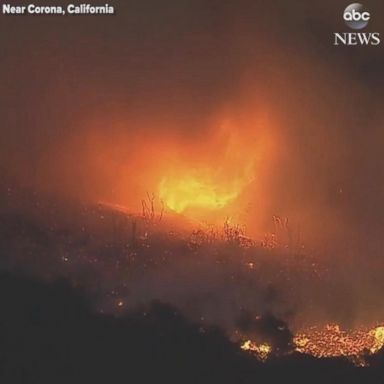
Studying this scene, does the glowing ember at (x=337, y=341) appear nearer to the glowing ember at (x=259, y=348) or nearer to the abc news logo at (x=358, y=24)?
the glowing ember at (x=259, y=348)

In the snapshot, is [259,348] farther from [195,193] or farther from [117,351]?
[195,193]

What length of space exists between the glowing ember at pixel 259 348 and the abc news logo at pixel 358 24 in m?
8.25

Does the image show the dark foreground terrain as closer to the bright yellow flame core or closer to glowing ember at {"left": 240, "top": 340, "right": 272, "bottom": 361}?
glowing ember at {"left": 240, "top": 340, "right": 272, "bottom": 361}

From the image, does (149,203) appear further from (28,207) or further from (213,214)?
(28,207)

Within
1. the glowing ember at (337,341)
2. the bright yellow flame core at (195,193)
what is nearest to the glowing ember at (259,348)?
the glowing ember at (337,341)

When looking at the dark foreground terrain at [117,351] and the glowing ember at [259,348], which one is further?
the glowing ember at [259,348]

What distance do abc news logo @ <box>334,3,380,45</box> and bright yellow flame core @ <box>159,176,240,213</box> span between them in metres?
6.98

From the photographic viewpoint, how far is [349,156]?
20453mm

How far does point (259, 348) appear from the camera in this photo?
18438 millimetres

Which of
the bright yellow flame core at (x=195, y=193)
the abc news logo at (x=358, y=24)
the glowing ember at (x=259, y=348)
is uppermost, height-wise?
the abc news logo at (x=358, y=24)

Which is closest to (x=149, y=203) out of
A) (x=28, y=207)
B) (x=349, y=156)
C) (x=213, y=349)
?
(x=28, y=207)

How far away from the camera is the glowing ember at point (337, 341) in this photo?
730 inches

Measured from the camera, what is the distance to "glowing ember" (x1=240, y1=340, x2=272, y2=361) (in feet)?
59.3

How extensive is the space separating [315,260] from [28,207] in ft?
27.8
